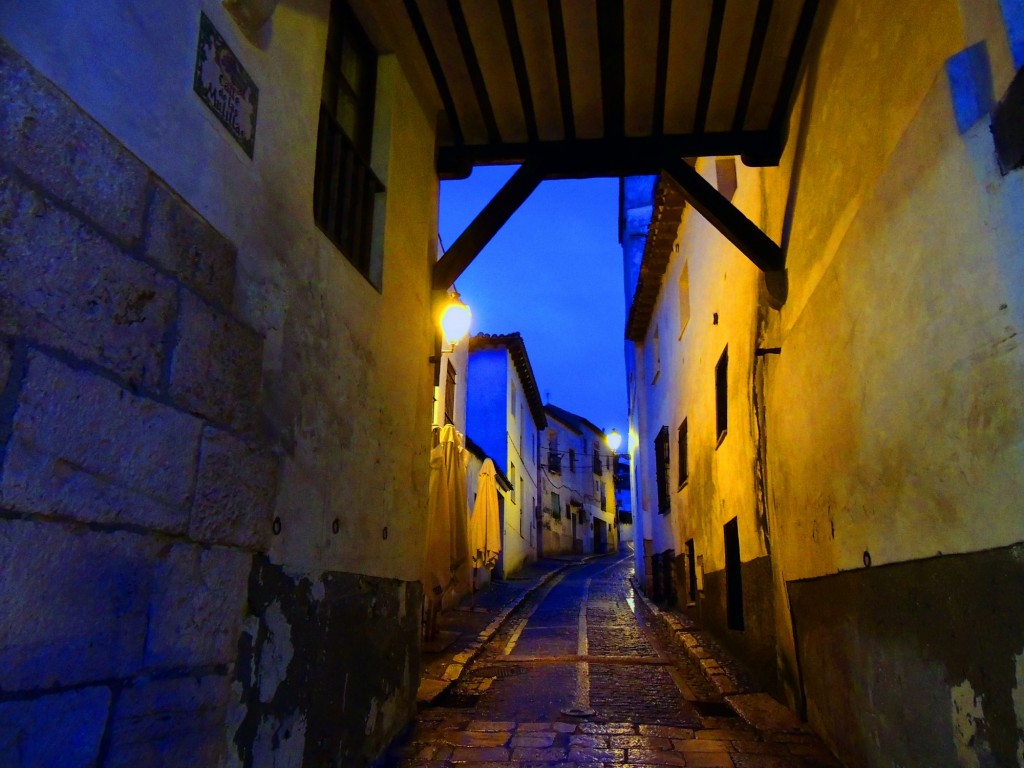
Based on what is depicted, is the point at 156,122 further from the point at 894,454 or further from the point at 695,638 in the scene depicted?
the point at 695,638

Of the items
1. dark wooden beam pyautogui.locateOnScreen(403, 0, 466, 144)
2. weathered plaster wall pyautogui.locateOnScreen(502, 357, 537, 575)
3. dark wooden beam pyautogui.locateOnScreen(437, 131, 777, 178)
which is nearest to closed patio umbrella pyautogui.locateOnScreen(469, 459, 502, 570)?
dark wooden beam pyautogui.locateOnScreen(437, 131, 777, 178)

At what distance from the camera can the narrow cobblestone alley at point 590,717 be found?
15.0 ft

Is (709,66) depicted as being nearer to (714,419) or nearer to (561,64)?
(561,64)

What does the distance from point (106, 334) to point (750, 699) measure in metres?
5.40

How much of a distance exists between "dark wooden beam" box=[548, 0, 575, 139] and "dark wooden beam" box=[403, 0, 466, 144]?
2.72 ft

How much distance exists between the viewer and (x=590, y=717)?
18.3ft

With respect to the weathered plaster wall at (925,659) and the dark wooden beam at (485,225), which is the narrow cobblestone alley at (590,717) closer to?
the weathered plaster wall at (925,659)

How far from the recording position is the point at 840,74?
4160 millimetres

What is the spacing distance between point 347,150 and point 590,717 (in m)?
4.42

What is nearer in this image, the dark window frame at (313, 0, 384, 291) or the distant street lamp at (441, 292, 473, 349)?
the dark window frame at (313, 0, 384, 291)

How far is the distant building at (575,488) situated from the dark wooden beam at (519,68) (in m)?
28.4

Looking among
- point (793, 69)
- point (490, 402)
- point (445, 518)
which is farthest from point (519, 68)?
point (490, 402)

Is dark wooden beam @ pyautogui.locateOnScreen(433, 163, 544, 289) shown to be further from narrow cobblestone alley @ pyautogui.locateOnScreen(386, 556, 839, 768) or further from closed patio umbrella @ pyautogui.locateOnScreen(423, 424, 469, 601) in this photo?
narrow cobblestone alley @ pyautogui.locateOnScreen(386, 556, 839, 768)

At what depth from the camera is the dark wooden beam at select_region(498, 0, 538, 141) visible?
4.55 meters
